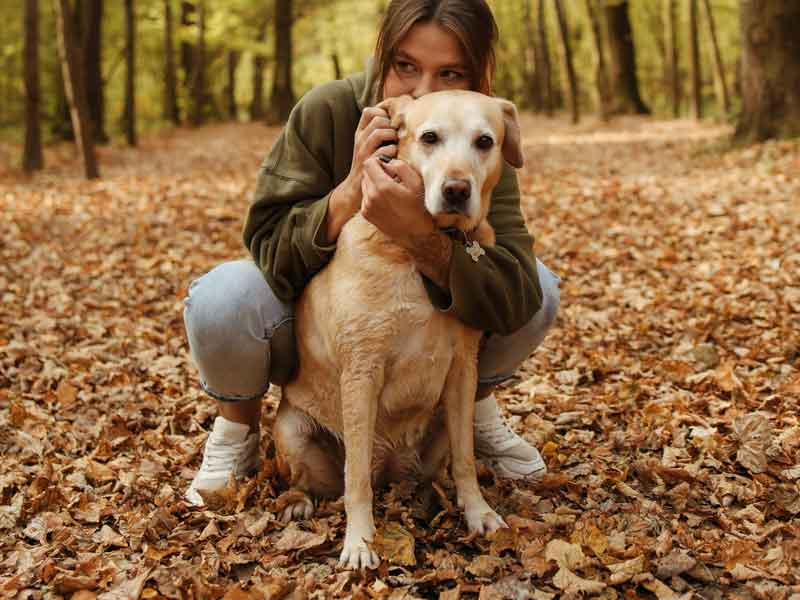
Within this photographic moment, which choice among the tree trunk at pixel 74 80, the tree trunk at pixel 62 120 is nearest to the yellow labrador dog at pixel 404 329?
the tree trunk at pixel 74 80

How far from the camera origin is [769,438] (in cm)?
338

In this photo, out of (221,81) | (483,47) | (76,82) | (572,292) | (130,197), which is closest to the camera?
(483,47)

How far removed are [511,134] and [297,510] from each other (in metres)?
1.63

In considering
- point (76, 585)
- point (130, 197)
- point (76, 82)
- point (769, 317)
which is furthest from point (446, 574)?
point (76, 82)

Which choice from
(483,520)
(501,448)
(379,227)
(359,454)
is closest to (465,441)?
(483,520)

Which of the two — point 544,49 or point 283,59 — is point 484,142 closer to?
point 283,59

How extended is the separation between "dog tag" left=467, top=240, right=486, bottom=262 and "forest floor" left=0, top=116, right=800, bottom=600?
0.98 metres

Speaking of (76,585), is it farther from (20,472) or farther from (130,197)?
(130,197)

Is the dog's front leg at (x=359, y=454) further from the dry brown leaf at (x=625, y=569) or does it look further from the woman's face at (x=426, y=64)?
the woman's face at (x=426, y=64)

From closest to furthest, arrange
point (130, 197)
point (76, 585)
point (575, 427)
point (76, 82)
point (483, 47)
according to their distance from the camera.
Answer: point (76, 585)
point (483, 47)
point (575, 427)
point (130, 197)
point (76, 82)

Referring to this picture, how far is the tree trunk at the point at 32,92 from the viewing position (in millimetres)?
11047

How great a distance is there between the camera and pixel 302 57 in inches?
967

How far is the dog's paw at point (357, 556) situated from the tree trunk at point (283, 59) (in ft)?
55.9

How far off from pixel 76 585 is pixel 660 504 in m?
2.13
